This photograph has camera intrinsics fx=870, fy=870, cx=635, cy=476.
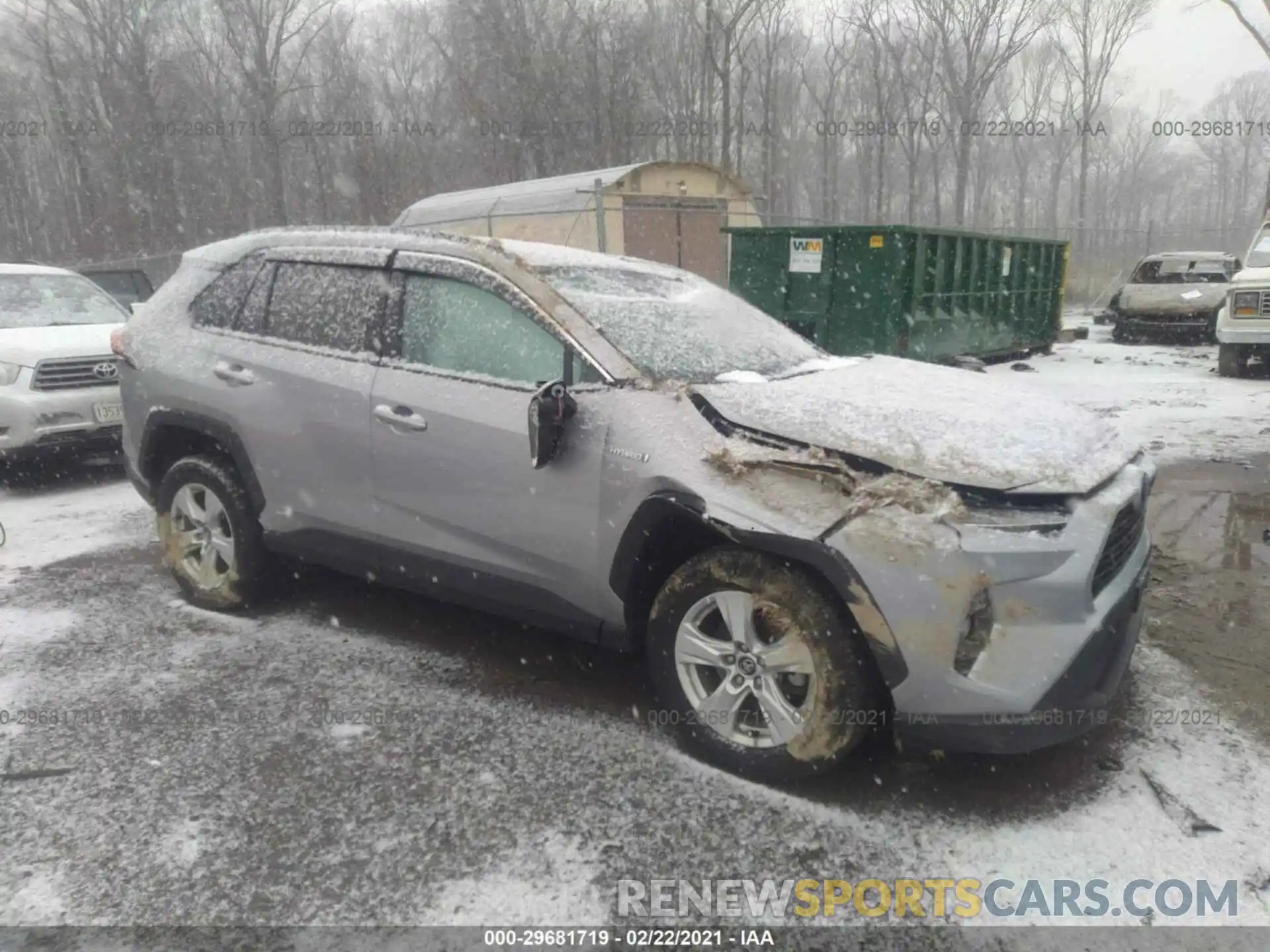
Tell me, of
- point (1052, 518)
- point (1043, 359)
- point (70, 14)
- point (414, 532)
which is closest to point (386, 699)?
point (414, 532)

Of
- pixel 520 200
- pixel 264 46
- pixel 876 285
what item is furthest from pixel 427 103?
pixel 876 285

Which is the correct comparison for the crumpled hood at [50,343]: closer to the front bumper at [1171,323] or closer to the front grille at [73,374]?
the front grille at [73,374]

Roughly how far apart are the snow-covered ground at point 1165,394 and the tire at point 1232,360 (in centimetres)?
13

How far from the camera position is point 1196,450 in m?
7.58

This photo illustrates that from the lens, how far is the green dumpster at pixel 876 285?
1097 cm

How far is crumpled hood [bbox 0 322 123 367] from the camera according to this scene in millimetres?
6598

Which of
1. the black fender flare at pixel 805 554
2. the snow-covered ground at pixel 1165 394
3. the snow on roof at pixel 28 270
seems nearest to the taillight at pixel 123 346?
the black fender flare at pixel 805 554

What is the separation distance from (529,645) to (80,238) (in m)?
43.9

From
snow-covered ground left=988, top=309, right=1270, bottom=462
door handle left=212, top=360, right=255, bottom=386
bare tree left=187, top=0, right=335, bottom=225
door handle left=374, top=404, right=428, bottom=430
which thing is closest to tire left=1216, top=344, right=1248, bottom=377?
snow-covered ground left=988, top=309, right=1270, bottom=462

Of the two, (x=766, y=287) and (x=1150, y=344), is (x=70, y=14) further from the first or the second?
(x=1150, y=344)

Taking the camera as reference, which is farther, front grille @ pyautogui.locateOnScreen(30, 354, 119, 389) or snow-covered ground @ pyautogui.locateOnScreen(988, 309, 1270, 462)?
snow-covered ground @ pyautogui.locateOnScreen(988, 309, 1270, 462)

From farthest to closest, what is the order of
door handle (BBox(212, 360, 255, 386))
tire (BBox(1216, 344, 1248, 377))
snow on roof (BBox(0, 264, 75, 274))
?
tire (BBox(1216, 344, 1248, 377)) → snow on roof (BBox(0, 264, 75, 274)) → door handle (BBox(212, 360, 255, 386))

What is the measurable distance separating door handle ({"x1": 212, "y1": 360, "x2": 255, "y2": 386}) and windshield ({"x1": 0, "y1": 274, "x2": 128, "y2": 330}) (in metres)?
4.45

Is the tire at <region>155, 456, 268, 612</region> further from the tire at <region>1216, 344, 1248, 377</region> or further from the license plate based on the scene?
the tire at <region>1216, 344, 1248, 377</region>
